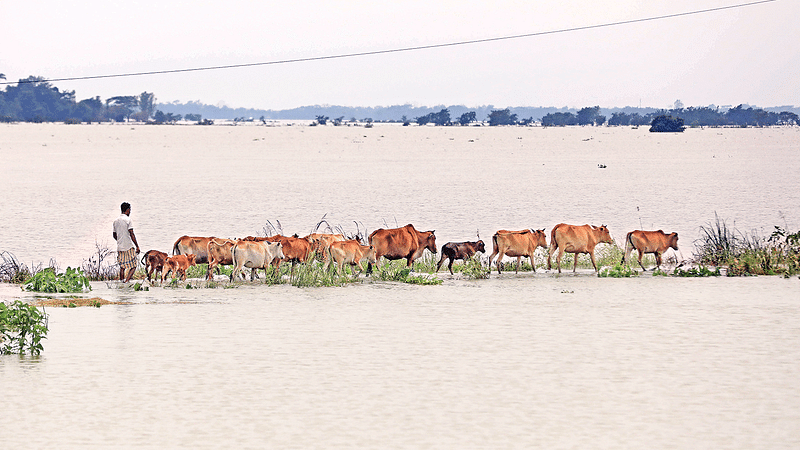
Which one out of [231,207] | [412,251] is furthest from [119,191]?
[412,251]

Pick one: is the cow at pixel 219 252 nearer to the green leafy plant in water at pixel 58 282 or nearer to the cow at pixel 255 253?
the cow at pixel 255 253

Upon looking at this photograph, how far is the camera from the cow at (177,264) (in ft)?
64.4

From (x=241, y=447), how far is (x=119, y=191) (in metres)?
53.8

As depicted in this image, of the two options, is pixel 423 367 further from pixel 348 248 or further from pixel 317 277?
pixel 317 277

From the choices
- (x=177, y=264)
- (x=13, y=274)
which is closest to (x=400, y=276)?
(x=177, y=264)

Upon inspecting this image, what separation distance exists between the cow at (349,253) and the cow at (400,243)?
0.42 metres

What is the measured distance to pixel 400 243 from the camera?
2084 cm

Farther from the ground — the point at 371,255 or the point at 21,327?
the point at 371,255

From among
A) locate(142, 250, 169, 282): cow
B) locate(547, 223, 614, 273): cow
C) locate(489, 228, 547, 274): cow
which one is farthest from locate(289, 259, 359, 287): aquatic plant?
locate(547, 223, 614, 273): cow

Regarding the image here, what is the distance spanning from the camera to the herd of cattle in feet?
64.0

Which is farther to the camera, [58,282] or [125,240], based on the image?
[125,240]

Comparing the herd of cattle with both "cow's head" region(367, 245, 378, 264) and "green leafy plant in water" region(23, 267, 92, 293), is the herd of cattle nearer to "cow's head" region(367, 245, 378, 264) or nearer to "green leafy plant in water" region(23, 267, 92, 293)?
"cow's head" region(367, 245, 378, 264)

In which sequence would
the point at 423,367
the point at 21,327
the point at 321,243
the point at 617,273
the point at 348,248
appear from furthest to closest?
1. the point at 617,273
2. the point at 321,243
3. the point at 348,248
4. the point at 21,327
5. the point at 423,367

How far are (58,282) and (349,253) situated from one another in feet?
17.2
